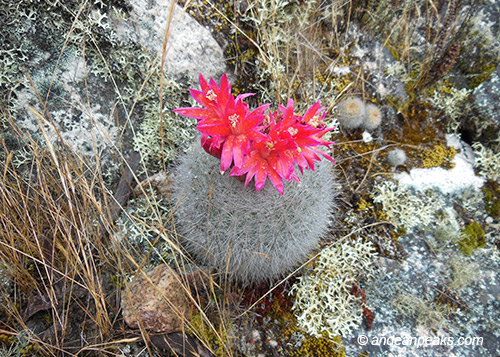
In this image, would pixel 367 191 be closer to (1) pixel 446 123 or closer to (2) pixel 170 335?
(1) pixel 446 123

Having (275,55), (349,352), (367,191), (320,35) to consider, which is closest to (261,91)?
(275,55)

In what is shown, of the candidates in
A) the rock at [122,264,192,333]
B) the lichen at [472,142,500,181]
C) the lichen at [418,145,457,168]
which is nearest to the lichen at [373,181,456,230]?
the lichen at [418,145,457,168]

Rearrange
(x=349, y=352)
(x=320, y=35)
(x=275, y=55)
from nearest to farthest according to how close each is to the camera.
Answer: (x=349, y=352) < (x=275, y=55) < (x=320, y=35)

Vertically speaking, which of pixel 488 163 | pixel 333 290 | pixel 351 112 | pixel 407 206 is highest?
pixel 351 112

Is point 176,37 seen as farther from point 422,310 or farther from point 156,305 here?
point 422,310

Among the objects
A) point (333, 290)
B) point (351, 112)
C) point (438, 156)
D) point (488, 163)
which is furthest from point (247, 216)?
point (488, 163)

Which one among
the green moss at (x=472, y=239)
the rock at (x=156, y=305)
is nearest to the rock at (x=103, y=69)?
the rock at (x=156, y=305)

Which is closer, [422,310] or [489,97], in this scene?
[422,310]
